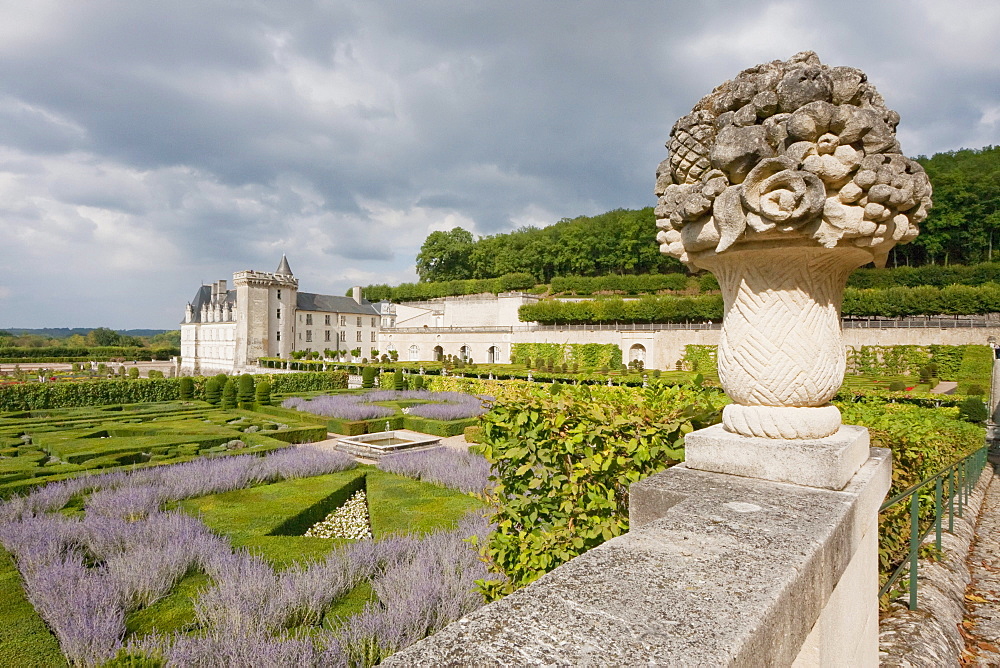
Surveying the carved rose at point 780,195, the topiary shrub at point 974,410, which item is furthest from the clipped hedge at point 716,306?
the carved rose at point 780,195

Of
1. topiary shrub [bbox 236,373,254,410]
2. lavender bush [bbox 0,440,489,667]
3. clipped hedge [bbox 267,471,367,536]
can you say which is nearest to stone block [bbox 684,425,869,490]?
lavender bush [bbox 0,440,489,667]

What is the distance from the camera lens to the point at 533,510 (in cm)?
316

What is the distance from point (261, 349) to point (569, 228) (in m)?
38.0

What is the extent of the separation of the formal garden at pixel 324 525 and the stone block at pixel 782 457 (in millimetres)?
572

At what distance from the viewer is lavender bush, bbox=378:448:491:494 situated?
873cm

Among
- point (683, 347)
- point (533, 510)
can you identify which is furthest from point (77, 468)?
point (683, 347)

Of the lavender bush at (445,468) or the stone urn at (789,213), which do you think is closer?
the stone urn at (789,213)

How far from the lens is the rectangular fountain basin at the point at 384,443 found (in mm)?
12469

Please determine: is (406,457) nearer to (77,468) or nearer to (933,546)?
(77,468)

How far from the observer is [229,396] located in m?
20.2

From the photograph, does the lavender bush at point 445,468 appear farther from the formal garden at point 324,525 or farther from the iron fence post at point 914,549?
the iron fence post at point 914,549

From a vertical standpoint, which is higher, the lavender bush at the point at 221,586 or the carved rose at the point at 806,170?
the carved rose at the point at 806,170

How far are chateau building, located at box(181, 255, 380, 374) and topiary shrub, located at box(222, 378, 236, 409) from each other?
2865cm

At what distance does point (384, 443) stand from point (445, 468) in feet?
14.6
